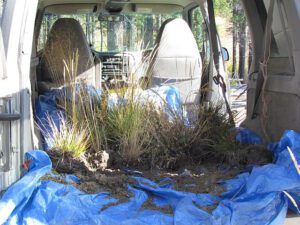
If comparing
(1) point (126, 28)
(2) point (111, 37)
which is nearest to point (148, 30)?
(1) point (126, 28)

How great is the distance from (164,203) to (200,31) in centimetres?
314

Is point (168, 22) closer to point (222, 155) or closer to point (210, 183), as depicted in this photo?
point (222, 155)

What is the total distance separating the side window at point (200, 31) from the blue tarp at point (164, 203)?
2351 millimetres

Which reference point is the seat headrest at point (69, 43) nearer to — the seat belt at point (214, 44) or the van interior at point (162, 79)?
the van interior at point (162, 79)

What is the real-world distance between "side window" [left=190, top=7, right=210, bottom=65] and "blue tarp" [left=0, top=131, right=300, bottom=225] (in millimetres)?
2351

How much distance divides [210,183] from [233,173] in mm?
236

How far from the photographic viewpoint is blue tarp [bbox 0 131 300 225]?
202 centimetres

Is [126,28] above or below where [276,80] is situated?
above

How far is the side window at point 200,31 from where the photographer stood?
4.53 m

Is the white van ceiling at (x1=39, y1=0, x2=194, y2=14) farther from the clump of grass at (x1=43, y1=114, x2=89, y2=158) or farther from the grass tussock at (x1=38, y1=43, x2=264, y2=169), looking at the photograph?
the clump of grass at (x1=43, y1=114, x2=89, y2=158)

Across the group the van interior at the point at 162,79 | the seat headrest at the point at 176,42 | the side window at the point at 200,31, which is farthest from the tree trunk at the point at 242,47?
Result: the seat headrest at the point at 176,42

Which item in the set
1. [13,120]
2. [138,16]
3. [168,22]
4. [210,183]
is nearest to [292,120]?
[210,183]

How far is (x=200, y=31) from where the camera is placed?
505 cm

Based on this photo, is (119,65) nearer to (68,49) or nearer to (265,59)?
(68,49)
